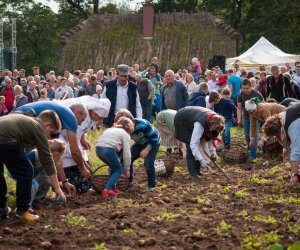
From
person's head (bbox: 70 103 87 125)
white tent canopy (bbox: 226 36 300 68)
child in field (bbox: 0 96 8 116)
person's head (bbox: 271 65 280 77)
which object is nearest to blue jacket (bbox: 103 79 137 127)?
person's head (bbox: 70 103 87 125)

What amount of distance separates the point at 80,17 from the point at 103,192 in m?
54.7

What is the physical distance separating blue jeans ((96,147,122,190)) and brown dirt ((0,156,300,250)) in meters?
0.25

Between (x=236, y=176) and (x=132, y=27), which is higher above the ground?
(x=132, y=27)

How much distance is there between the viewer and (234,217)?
7414mm

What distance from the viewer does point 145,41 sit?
4356 centimetres

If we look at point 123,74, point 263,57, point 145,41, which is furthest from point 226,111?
point 145,41

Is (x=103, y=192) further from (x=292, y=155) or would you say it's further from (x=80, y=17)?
(x=80, y=17)

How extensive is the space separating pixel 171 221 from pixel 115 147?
232 cm

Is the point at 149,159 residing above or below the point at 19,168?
below

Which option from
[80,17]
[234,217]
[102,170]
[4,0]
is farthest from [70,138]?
[80,17]

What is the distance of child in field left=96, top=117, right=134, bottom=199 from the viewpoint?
9133 millimetres

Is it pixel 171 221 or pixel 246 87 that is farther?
pixel 246 87

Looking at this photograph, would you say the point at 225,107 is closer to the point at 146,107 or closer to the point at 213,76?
the point at 146,107

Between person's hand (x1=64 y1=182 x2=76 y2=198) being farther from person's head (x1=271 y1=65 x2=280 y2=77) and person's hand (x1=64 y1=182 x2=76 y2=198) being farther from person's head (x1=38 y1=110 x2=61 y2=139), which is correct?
person's head (x1=271 y1=65 x2=280 y2=77)
